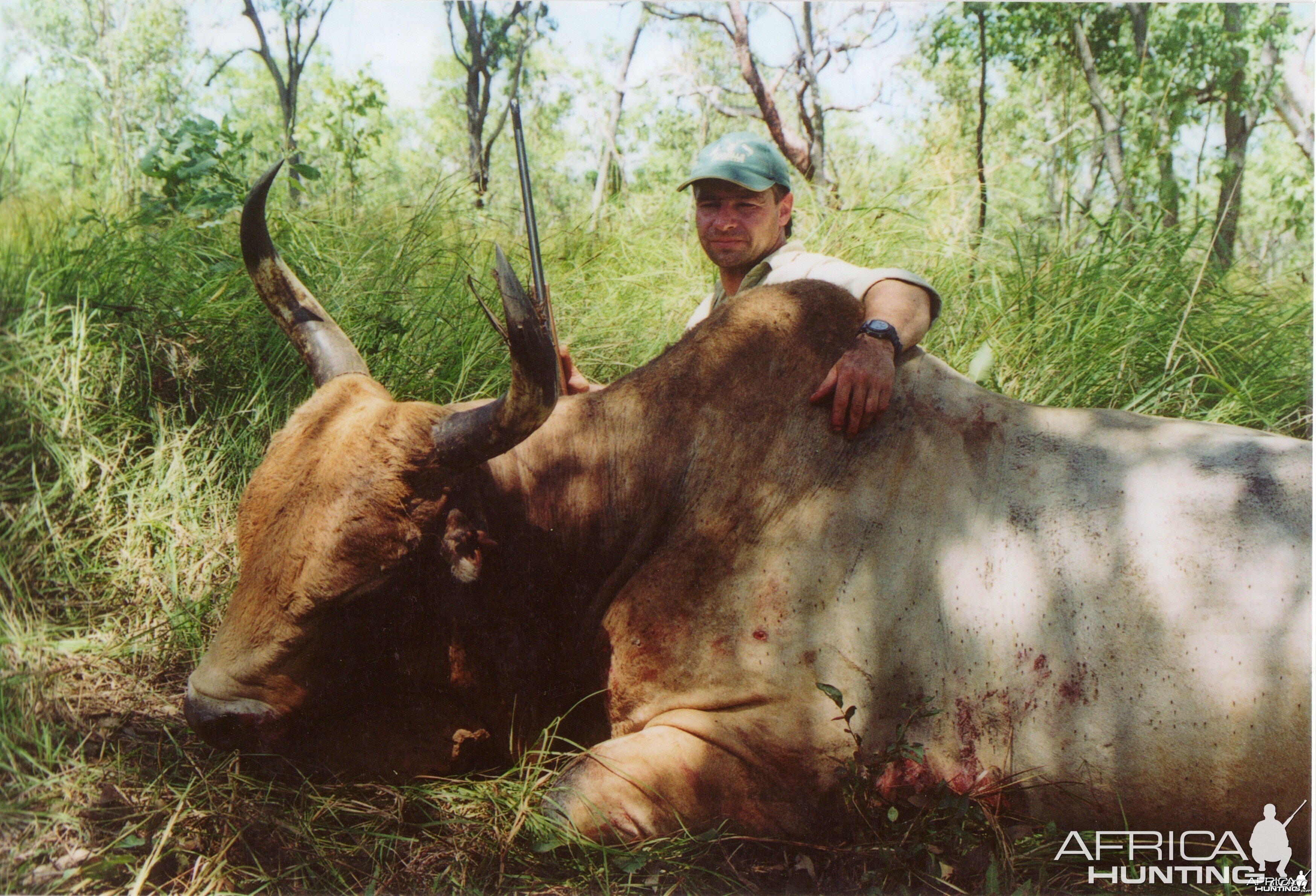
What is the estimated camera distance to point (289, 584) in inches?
92.4

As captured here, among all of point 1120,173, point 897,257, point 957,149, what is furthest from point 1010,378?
point 957,149

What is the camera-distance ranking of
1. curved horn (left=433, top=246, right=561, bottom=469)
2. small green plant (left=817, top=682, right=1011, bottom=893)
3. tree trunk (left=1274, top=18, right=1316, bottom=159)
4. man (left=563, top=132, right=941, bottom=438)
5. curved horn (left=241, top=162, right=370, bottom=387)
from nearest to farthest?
curved horn (left=433, top=246, right=561, bottom=469), small green plant (left=817, top=682, right=1011, bottom=893), man (left=563, top=132, right=941, bottom=438), curved horn (left=241, top=162, right=370, bottom=387), tree trunk (left=1274, top=18, right=1316, bottom=159)

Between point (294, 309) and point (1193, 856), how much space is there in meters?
3.18

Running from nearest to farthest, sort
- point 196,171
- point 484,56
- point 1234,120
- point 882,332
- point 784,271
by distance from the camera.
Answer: point 882,332 < point 784,271 < point 196,171 < point 484,56 < point 1234,120

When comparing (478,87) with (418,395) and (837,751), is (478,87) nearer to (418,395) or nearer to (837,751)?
(418,395)

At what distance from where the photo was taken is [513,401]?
226cm

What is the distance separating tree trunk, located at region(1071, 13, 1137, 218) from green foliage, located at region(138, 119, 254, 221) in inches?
171

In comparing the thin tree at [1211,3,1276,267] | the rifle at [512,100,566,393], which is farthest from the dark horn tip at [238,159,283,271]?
the thin tree at [1211,3,1276,267]

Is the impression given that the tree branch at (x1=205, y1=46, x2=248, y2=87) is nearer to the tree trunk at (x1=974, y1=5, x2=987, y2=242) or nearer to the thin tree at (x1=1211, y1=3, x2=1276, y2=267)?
the tree trunk at (x1=974, y1=5, x2=987, y2=242)

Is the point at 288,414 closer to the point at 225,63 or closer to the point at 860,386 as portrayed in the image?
the point at 225,63

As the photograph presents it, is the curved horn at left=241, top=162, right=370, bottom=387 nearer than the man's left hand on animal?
No

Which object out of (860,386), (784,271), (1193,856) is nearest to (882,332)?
(860,386)

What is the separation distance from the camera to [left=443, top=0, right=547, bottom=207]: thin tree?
4.12 meters

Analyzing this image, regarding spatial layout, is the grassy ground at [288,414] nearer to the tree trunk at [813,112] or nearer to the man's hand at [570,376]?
the tree trunk at [813,112]
